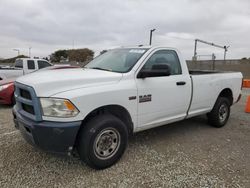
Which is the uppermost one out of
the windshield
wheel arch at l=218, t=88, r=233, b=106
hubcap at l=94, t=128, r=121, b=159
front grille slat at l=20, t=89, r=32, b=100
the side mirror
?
the windshield

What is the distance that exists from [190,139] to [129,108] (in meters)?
1.80

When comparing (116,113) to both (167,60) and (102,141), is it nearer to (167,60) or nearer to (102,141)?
(102,141)

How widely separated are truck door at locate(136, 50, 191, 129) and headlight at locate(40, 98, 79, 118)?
3.69 feet

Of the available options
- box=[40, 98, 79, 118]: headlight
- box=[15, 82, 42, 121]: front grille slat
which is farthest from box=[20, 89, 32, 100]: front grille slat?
box=[40, 98, 79, 118]: headlight

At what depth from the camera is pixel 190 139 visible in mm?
4312

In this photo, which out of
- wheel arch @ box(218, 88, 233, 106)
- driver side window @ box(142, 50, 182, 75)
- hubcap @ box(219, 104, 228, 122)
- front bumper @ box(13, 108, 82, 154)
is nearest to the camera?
front bumper @ box(13, 108, 82, 154)

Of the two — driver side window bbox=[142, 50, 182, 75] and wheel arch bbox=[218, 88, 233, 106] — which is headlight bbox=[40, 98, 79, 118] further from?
wheel arch bbox=[218, 88, 233, 106]

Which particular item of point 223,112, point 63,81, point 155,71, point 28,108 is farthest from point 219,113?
point 28,108

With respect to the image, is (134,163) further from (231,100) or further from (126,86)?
(231,100)

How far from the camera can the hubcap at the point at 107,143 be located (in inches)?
117

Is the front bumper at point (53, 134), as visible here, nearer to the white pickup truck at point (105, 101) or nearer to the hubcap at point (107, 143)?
the white pickup truck at point (105, 101)

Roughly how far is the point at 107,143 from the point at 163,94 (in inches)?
49.3

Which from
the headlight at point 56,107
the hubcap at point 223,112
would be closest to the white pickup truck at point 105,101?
the headlight at point 56,107

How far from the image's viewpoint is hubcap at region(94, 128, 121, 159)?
296cm
